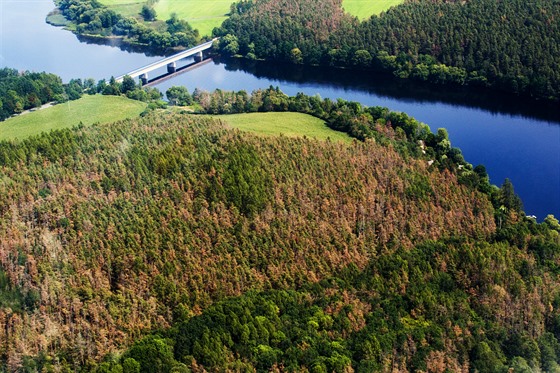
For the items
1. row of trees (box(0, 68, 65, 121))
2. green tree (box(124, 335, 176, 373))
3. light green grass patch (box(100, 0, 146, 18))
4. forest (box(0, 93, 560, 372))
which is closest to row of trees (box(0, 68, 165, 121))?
row of trees (box(0, 68, 65, 121))

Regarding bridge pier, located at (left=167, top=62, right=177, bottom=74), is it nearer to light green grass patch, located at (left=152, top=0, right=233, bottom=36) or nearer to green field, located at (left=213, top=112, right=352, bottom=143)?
light green grass patch, located at (left=152, top=0, right=233, bottom=36)

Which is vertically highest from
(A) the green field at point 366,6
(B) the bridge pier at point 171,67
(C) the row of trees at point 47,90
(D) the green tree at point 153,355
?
(A) the green field at point 366,6

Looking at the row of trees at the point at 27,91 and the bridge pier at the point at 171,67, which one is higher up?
the bridge pier at the point at 171,67

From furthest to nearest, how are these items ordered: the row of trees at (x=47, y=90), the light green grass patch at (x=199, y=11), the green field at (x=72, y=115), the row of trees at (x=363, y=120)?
the light green grass patch at (x=199, y=11) → the row of trees at (x=47, y=90) → the green field at (x=72, y=115) → the row of trees at (x=363, y=120)

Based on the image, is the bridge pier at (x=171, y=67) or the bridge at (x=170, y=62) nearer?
the bridge at (x=170, y=62)

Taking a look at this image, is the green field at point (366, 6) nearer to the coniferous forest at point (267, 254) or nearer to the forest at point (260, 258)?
the coniferous forest at point (267, 254)

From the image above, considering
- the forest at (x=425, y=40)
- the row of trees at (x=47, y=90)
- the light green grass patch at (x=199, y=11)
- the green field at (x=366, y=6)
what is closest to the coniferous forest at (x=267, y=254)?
the row of trees at (x=47, y=90)

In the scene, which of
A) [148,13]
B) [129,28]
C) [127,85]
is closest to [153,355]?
[127,85]

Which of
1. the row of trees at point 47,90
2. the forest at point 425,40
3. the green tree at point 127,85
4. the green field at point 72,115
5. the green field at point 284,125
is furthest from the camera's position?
the green tree at point 127,85
